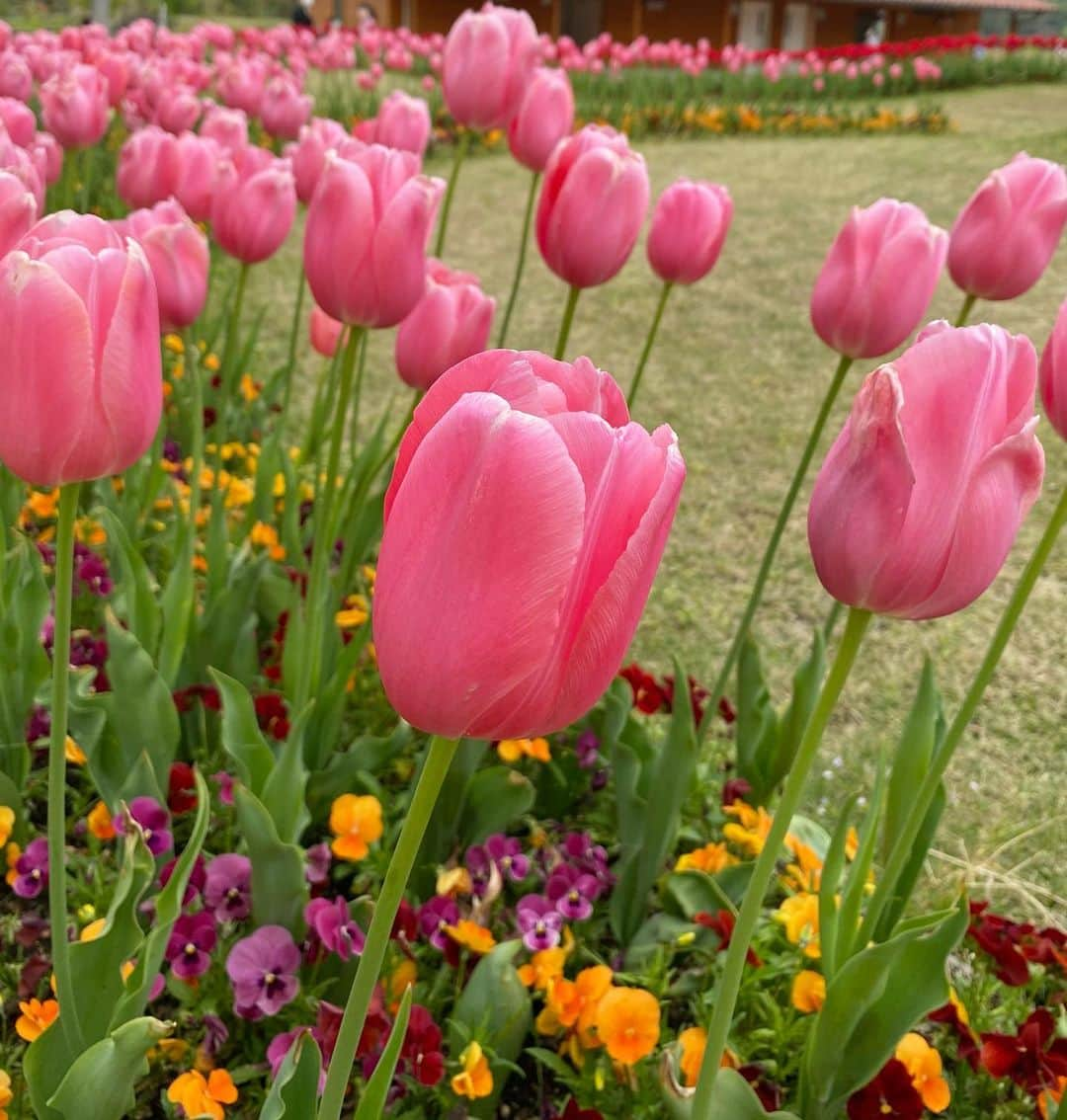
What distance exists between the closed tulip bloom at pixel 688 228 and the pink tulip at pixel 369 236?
0.51 metres

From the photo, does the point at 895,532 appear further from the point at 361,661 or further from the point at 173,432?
the point at 173,432

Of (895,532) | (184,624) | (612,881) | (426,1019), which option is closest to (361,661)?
(184,624)

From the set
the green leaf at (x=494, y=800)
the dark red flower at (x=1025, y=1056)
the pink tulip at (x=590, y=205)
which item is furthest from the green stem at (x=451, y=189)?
the dark red flower at (x=1025, y=1056)

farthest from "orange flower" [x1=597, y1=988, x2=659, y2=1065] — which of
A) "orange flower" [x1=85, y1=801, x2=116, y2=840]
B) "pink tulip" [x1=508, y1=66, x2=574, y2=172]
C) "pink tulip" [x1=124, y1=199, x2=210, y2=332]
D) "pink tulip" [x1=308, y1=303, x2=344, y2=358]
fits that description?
"pink tulip" [x1=308, y1=303, x2=344, y2=358]

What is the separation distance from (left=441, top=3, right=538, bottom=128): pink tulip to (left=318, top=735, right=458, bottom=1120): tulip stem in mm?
1860

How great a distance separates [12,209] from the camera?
1.22m

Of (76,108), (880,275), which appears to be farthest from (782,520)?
(76,108)

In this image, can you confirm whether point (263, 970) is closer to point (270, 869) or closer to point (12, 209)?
point (270, 869)

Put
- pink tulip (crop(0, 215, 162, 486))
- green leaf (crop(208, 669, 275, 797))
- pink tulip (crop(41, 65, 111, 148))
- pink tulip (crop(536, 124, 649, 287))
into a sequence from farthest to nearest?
pink tulip (crop(41, 65, 111, 148))
pink tulip (crop(536, 124, 649, 287))
green leaf (crop(208, 669, 275, 797))
pink tulip (crop(0, 215, 162, 486))

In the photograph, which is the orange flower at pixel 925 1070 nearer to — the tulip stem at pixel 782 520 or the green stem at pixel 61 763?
the tulip stem at pixel 782 520

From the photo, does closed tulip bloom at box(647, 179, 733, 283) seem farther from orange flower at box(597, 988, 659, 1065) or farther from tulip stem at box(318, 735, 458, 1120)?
tulip stem at box(318, 735, 458, 1120)

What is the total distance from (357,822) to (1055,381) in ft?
3.86

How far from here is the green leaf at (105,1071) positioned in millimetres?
1074

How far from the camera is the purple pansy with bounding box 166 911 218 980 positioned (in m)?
1.53
